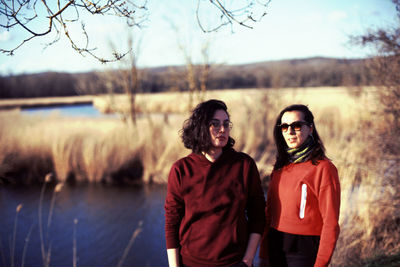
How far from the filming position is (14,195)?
24.4 feet

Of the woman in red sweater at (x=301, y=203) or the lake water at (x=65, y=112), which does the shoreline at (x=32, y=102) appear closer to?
the lake water at (x=65, y=112)

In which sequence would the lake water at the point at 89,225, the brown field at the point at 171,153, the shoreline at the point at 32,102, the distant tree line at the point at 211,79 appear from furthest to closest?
the shoreline at the point at 32,102
the distant tree line at the point at 211,79
the lake water at the point at 89,225
the brown field at the point at 171,153

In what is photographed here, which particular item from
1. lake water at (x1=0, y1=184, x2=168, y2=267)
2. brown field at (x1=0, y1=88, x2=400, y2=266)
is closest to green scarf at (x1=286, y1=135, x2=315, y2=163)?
brown field at (x1=0, y1=88, x2=400, y2=266)

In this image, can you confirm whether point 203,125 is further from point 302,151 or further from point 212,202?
point 302,151

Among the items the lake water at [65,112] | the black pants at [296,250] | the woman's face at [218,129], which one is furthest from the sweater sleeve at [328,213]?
the lake water at [65,112]

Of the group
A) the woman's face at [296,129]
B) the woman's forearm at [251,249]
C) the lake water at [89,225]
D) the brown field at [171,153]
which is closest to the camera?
the woman's forearm at [251,249]

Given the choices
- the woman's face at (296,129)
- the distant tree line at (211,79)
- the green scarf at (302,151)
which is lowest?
the green scarf at (302,151)

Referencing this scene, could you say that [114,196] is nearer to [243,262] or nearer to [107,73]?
[107,73]

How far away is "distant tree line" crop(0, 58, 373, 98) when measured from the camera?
9.04m

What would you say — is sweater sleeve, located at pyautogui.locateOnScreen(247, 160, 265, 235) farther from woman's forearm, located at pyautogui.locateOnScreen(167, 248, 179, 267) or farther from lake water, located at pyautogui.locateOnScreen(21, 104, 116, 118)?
lake water, located at pyautogui.locateOnScreen(21, 104, 116, 118)

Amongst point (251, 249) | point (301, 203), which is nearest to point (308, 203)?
point (301, 203)

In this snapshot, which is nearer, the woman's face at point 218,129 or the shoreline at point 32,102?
the woman's face at point 218,129

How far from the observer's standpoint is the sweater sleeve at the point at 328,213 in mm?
1724

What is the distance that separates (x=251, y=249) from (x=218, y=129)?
0.70 metres
